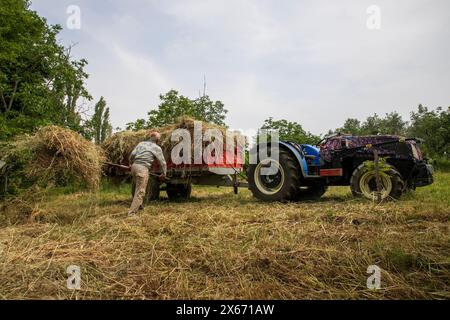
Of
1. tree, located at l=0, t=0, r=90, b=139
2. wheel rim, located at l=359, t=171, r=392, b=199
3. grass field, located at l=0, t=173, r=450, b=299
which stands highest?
tree, located at l=0, t=0, r=90, b=139

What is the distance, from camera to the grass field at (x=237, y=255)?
312 centimetres

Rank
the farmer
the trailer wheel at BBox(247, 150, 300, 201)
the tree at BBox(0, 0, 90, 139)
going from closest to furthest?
1. the farmer
2. the trailer wheel at BBox(247, 150, 300, 201)
3. the tree at BBox(0, 0, 90, 139)

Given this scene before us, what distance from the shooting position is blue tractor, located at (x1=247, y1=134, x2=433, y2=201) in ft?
23.4

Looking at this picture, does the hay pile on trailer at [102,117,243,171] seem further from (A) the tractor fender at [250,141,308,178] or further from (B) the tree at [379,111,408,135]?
(B) the tree at [379,111,408,135]

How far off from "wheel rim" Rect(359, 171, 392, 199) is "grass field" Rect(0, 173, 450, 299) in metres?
0.73

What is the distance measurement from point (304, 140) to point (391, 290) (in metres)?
34.2

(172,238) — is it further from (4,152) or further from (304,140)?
(304,140)

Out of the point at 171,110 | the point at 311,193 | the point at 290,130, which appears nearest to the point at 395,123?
the point at 290,130

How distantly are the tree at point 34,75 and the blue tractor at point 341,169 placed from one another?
8.44m

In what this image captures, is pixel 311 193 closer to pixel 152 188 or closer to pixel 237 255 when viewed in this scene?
pixel 152 188

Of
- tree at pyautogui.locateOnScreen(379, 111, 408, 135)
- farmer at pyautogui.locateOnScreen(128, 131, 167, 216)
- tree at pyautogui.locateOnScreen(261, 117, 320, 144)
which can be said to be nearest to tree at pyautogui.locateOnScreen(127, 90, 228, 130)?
tree at pyautogui.locateOnScreen(261, 117, 320, 144)

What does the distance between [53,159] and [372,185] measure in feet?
19.0

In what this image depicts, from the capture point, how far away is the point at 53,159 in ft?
20.6
